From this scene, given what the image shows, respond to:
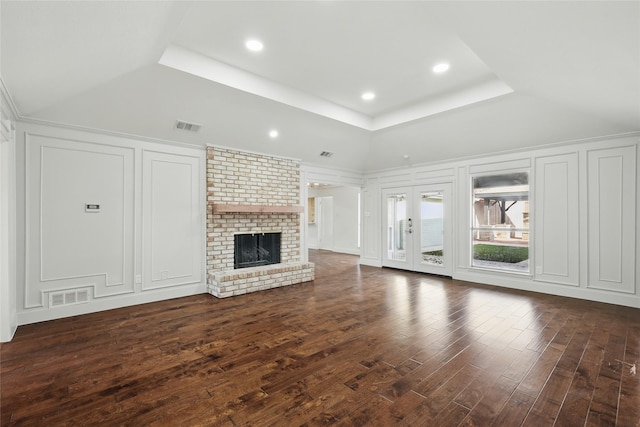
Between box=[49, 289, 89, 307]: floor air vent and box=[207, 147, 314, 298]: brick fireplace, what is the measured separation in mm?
1690

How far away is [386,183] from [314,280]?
311 cm

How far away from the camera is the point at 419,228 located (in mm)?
6840

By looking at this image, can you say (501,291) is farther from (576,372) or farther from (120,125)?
(120,125)

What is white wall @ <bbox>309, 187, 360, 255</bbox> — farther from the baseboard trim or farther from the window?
the baseboard trim

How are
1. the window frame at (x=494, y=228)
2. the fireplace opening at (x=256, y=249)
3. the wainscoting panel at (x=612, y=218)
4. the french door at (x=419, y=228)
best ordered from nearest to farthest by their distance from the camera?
the wainscoting panel at (x=612, y=218) → the window frame at (x=494, y=228) → the fireplace opening at (x=256, y=249) → the french door at (x=419, y=228)

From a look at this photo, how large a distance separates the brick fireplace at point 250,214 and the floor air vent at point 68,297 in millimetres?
1690

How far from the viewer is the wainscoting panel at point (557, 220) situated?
4.84 meters

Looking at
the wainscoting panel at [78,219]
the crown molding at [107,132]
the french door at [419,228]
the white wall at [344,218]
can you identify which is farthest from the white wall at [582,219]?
the wainscoting panel at [78,219]

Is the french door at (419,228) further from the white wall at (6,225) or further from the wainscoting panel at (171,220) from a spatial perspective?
the white wall at (6,225)

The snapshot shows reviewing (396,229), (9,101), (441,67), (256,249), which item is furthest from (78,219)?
(396,229)

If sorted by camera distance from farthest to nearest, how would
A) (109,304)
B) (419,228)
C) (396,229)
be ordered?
(396,229) → (419,228) → (109,304)

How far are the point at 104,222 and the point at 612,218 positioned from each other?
7491 millimetres

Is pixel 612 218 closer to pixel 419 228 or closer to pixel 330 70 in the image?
pixel 419 228

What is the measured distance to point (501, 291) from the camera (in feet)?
17.0
